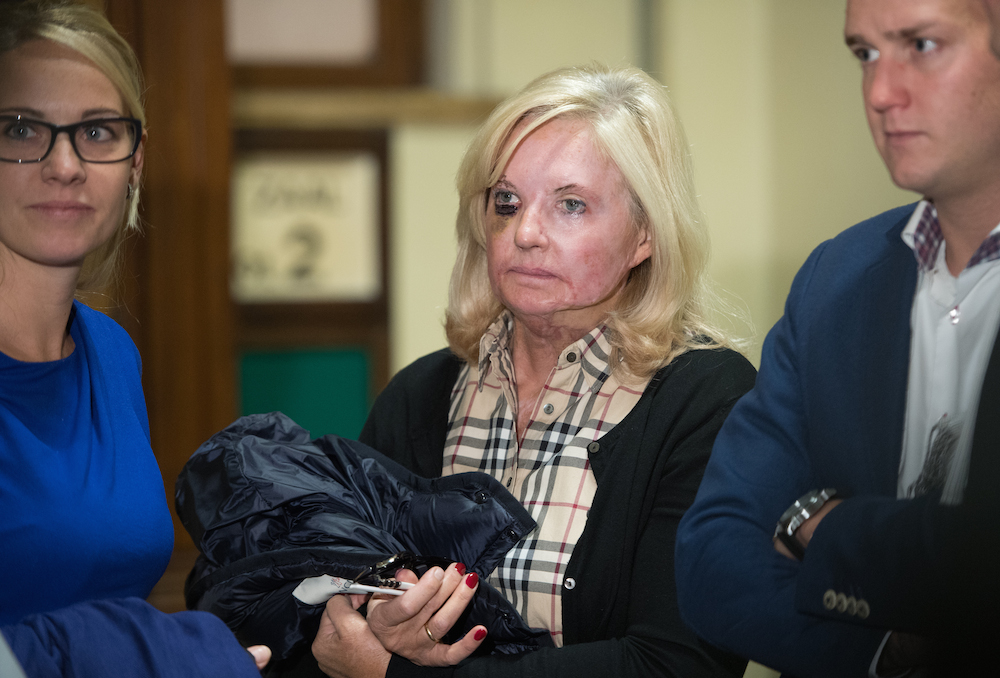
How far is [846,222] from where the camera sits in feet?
4.97

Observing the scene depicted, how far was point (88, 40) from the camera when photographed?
3.92 ft

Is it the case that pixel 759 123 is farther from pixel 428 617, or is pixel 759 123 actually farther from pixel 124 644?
pixel 124 644

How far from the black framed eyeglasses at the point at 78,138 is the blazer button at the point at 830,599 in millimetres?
985

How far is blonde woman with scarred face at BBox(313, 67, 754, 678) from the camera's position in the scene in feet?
4.05

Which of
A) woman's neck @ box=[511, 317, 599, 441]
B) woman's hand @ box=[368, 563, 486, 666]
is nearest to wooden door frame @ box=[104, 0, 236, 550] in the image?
woman's neck @ box=[511, 317, 599, 441]

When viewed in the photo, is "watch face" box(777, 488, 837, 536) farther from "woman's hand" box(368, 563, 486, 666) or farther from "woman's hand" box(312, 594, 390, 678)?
"woman's hand" box(312, 594, 390, 678)

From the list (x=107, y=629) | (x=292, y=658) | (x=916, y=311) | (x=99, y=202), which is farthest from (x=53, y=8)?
(x=916, y=311)

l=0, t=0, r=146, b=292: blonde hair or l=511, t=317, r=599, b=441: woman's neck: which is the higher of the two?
l=0, t=0, r=146, b=292: blonde hair

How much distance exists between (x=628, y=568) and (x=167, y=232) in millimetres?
1860

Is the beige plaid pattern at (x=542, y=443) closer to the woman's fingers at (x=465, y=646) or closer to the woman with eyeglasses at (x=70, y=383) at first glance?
the woman's fingers at (x=465, y=646)

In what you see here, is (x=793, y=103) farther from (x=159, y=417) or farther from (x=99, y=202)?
(x=159, y=417)

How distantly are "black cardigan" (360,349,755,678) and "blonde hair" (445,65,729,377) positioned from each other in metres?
0.07

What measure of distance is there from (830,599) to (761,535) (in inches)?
5.0

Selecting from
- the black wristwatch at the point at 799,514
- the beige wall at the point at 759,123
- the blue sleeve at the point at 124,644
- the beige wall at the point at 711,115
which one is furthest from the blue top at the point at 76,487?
the beige wall at the point at 759,123
